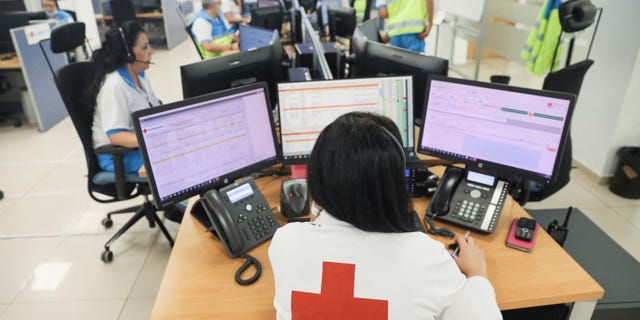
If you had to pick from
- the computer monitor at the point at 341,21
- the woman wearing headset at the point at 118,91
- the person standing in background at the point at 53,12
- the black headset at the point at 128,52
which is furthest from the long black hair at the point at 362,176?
the person standing in background at the point at 53,12

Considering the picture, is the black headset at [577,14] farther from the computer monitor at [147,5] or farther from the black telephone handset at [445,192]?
the computer monitor at [147,5]

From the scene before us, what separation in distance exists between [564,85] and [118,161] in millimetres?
2239

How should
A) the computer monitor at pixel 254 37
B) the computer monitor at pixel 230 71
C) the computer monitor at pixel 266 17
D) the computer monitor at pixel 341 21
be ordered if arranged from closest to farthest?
the computer monitor at pixel 230 71 < the computer monitor at pixel 254 37 < the computer monitor at pixel 341 21 < the computer monitor at pixel 266 17

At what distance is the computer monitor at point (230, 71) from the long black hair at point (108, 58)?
63cm

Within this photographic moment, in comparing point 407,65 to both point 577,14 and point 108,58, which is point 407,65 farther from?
point 108,58

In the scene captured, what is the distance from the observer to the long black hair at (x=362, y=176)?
2.82 feet

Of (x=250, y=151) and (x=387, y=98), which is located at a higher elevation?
(x=387, y=98)

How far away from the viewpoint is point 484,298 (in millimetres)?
1040

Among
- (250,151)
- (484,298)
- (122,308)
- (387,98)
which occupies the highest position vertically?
(387,98)

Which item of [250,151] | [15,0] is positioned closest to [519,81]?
[250,151]

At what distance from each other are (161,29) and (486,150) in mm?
8747

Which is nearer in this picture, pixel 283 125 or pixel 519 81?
pixel 283 125

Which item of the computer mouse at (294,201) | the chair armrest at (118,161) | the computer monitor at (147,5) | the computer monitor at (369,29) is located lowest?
the chair armrest at (118,161)

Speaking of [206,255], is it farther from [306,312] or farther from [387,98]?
[387,98]
